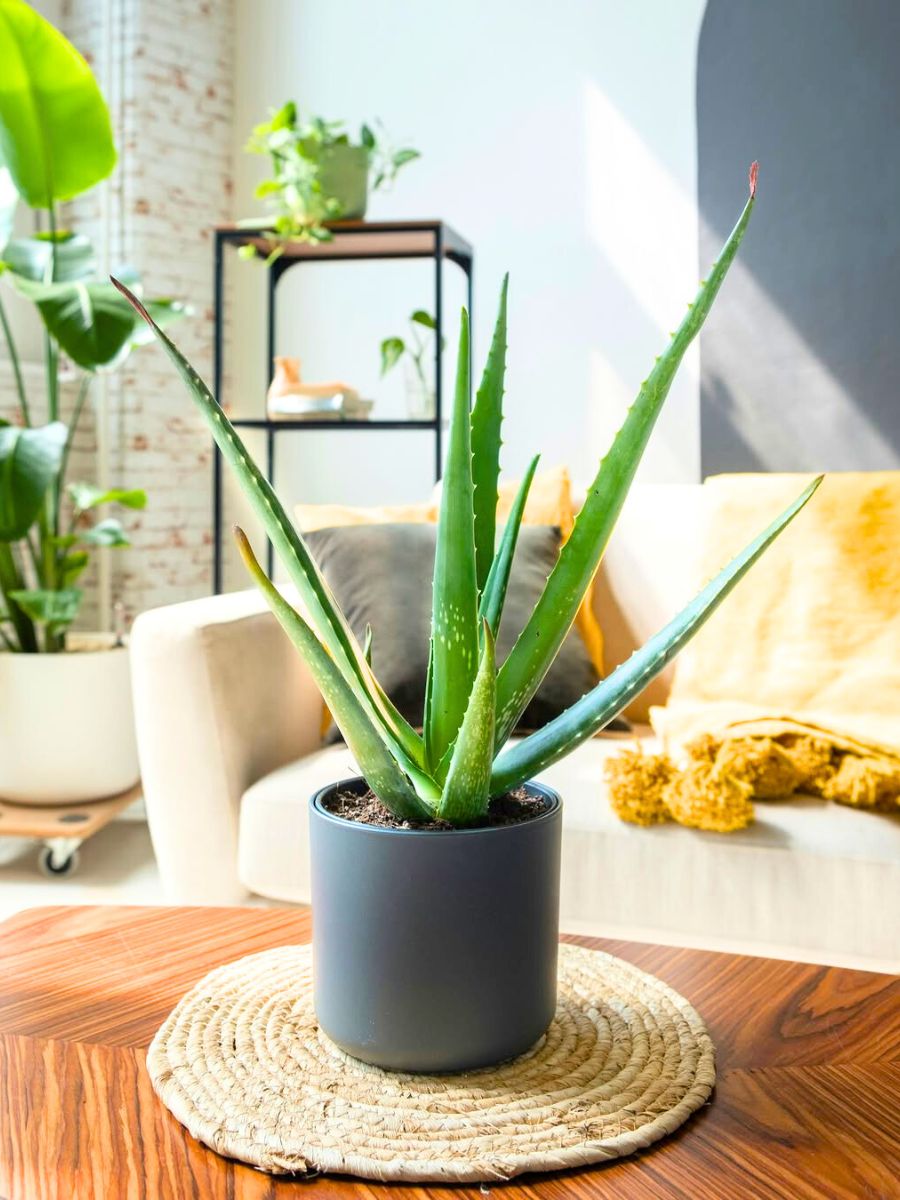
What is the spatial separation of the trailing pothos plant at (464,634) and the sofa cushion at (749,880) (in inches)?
36.6

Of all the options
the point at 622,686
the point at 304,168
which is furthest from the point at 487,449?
the point at 304,168

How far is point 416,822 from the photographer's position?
2.18 ft

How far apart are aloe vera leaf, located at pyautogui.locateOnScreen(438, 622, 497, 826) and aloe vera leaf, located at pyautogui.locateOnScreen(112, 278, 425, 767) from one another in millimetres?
52

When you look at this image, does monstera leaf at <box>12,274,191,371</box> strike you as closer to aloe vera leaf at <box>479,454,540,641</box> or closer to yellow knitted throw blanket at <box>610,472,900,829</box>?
yellow knitted throw blanket at <box>610,472,900,829</box>

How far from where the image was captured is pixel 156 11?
356cm

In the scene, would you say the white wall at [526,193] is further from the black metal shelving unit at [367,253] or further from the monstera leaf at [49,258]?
the monstera leaf at [49,258]

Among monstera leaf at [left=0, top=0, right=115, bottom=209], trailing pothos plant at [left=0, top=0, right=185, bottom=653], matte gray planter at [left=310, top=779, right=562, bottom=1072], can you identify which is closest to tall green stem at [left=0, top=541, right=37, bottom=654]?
trailing pothos plant at [left=0, top=0, right=185, bottom=653]

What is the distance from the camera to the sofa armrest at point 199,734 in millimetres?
1748

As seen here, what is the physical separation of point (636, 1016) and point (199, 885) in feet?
3.89

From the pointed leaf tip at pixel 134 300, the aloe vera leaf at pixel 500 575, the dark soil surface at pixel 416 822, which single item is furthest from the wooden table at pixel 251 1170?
the pointed leaf tip at pixel 134 300

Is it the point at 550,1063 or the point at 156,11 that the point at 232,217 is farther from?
the point at 550,1063

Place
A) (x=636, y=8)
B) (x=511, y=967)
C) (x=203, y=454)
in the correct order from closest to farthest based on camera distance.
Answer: (x=511, y=967), (x=636, y=8), (x=203, y=454)

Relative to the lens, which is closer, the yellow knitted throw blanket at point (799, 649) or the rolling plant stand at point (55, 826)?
the yellow knitted throw blanket at point (799, 649)

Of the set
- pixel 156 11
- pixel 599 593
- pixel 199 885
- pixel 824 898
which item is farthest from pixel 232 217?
pixel 824 898
